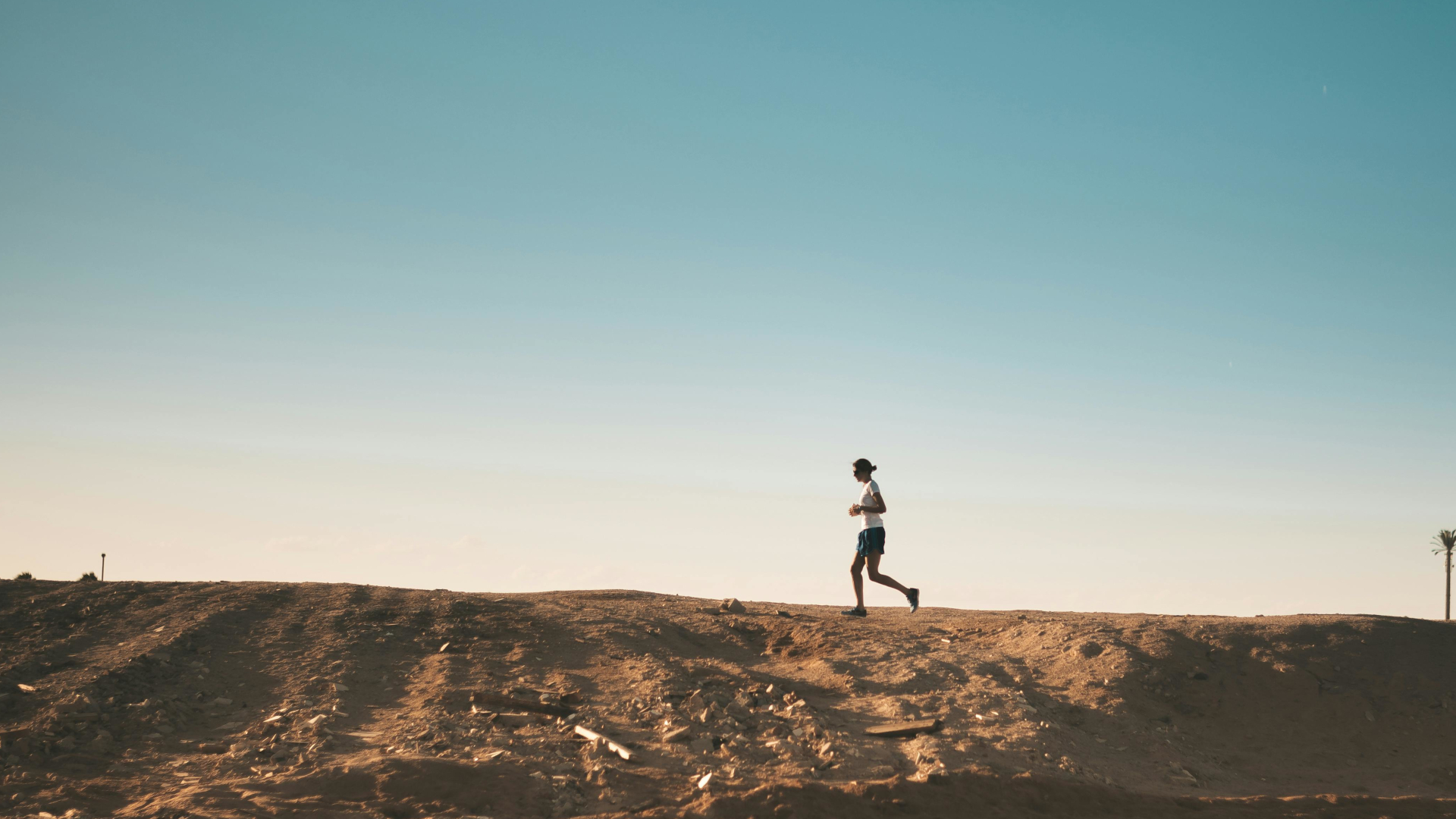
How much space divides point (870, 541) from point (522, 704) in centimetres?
509

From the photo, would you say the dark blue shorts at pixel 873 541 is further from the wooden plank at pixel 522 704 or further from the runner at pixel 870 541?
the wooden plank at pixel 522 704

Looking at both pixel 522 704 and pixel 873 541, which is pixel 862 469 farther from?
pixel 522 704

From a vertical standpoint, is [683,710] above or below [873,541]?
below

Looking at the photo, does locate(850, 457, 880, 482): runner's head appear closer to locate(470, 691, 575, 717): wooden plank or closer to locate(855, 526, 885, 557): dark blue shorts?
locate(855, 526, 885, 557): dark blue shorts

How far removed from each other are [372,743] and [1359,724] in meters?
10.0

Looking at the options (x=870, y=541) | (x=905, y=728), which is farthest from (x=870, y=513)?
(x=905, y=728)

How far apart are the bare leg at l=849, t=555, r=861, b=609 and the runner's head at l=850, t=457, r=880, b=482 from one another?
42.8 inches

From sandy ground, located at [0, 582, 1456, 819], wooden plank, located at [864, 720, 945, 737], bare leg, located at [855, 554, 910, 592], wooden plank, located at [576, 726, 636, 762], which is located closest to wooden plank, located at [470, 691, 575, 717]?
sandy ground, located at [0, 582, 1456, 819]

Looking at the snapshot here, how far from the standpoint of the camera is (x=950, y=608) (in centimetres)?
1301

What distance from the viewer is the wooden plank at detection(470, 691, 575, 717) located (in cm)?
807

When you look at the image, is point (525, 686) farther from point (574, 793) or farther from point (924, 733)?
point (924, 733)

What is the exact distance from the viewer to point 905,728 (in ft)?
25.9

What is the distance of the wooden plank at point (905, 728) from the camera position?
7.84 meters

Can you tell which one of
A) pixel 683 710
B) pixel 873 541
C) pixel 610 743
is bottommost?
pixel 610 743
